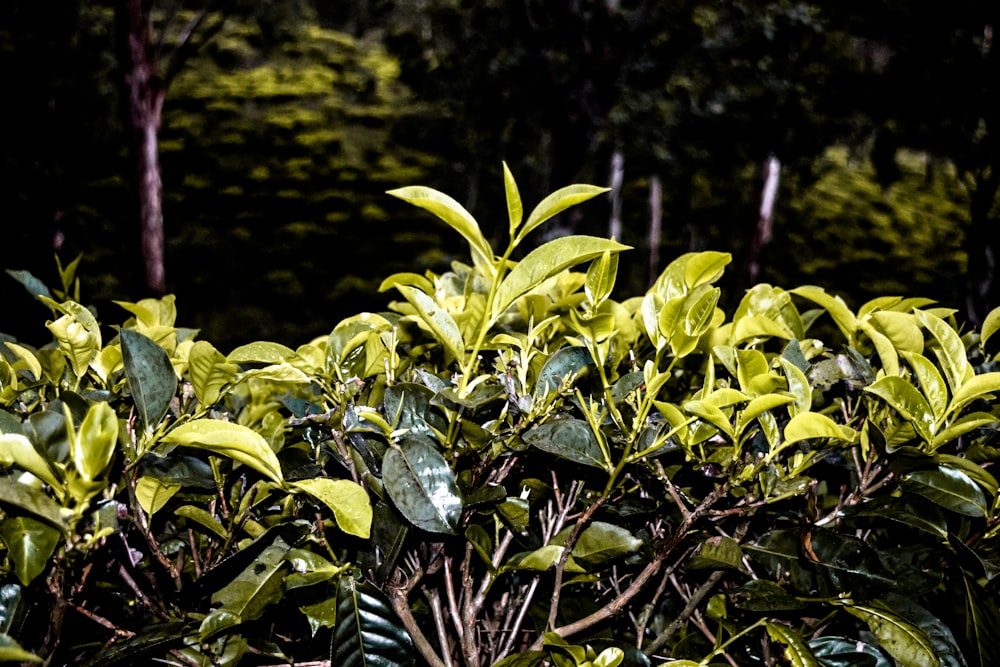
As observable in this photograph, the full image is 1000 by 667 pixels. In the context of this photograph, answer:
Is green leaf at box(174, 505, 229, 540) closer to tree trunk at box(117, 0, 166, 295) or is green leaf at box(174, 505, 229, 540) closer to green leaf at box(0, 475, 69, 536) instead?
green leaf at box(0, 475, 69, 536)

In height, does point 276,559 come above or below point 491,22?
below

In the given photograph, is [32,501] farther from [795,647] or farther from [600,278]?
[795,647]

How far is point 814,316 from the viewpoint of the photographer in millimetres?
956

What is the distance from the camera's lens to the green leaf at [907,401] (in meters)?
0.65

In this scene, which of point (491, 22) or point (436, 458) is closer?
point (436, 458)

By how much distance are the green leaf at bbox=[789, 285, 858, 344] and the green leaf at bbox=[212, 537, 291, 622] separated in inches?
25.8

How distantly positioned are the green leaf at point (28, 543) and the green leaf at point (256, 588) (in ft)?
0.54

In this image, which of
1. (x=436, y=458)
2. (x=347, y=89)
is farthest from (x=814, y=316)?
(x=347, y=89)

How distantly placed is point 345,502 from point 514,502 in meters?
0.18

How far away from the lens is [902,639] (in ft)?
2.15

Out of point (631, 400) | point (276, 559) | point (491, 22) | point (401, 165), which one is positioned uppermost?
point (491, 22)

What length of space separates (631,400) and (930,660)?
1.23 feet

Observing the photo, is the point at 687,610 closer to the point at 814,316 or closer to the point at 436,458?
the point at 436,458

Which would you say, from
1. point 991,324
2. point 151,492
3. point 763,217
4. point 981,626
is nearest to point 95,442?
point 151,492
